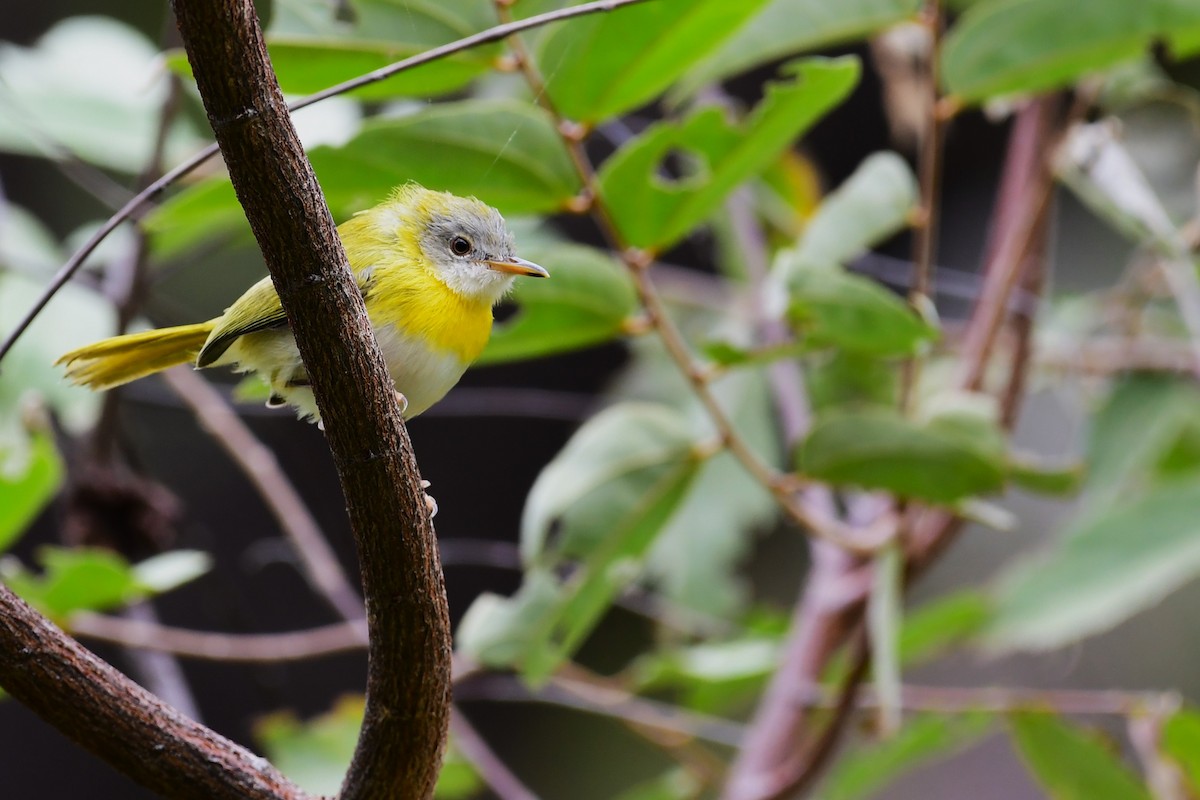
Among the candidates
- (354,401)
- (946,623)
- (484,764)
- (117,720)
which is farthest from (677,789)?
(354,401)

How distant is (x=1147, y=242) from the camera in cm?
197

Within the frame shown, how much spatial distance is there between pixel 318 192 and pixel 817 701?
1658 millimetres

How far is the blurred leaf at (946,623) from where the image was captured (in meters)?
2.15

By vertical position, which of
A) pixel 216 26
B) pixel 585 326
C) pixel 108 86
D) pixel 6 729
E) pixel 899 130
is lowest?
pixel 216 26

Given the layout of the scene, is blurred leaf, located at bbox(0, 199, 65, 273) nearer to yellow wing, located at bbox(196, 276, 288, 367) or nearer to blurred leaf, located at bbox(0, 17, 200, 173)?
blurred leaf, located at bbox(0, 17, 200, 173)

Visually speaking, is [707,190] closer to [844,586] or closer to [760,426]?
[844,586]

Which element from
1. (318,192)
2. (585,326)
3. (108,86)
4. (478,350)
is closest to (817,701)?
(585,326)

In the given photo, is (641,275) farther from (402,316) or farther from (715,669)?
(715,669)

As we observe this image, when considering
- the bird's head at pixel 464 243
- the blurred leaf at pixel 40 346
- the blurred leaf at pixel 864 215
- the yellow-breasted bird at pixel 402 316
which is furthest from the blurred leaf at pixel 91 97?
the blurred leaf at pixel 864 215

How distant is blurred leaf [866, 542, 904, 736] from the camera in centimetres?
176

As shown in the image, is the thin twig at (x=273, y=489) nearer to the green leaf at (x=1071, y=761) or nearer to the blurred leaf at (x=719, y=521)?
the blurred leaf at (x=719, y=521)

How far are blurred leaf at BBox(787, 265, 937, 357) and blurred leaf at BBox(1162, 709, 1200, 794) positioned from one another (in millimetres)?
849

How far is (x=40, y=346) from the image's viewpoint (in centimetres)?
200

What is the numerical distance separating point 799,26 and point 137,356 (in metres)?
1.06
